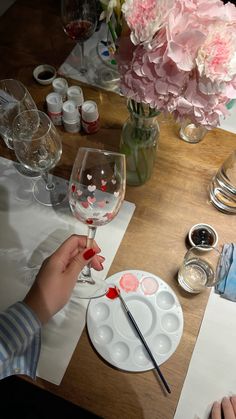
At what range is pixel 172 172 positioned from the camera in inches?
35.0

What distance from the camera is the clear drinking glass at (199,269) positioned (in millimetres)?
750

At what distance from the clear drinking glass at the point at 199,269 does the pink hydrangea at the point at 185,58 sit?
33 cm

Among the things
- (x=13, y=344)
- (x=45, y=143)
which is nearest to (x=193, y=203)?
(x=45, y=143)

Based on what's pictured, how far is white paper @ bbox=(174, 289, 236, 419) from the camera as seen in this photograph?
0.66m

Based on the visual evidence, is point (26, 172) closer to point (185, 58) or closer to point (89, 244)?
point (89, 244)

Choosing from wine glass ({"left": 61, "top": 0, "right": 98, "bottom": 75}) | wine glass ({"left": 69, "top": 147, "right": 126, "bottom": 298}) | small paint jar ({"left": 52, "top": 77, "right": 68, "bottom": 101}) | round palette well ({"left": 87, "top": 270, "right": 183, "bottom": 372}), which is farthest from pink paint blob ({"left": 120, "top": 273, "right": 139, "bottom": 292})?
wine glass ({"left": 61, "top": 0, "right": 98, "bottom": 75})

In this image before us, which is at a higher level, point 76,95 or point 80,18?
point 80,18

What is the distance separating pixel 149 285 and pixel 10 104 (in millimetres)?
515

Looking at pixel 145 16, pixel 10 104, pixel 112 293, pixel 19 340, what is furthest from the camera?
pixel 10 104

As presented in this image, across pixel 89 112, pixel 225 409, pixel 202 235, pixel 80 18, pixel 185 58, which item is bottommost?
pixel 225 409

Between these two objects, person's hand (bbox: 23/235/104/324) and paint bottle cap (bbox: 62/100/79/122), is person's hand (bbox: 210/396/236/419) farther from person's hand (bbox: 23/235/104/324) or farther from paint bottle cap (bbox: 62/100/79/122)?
paint bottle cap (bbox: 62/100/79/122)

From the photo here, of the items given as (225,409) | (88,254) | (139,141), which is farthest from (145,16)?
(225,409)

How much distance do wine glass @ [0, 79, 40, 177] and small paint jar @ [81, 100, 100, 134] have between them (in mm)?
123

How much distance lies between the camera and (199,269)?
2.57ft
